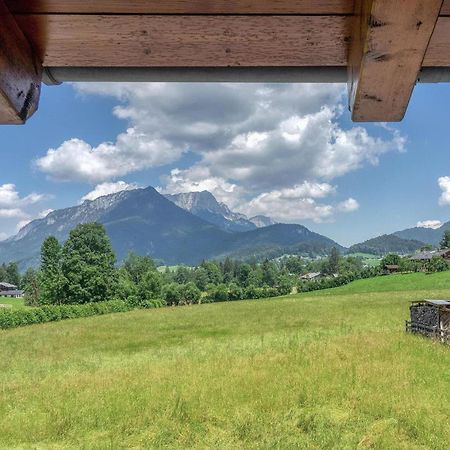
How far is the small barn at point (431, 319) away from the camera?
69.2 ft

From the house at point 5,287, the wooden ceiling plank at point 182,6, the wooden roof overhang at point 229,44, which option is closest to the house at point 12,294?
the house at point 5,287

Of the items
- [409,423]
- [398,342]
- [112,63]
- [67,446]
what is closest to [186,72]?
[112,63]

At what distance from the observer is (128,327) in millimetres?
33594

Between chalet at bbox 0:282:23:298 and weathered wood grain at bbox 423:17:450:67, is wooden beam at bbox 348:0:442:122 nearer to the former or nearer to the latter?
weathered wood grain at bbox 423:17:450:67

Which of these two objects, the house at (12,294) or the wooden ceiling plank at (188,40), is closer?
the wooden ceiling plank at (188,40)

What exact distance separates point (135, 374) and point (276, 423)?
292 inches

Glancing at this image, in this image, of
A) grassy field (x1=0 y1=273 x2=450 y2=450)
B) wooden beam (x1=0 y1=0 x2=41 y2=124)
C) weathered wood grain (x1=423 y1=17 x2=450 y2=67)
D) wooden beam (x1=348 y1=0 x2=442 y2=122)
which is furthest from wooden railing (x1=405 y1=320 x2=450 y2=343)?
wooden beam (x1=0 y1=0 x2=41 y2=124)

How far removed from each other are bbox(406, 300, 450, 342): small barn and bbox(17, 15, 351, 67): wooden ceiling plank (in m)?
22.3

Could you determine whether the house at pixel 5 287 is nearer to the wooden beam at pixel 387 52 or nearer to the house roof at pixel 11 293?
the house roof at pixel 11 293

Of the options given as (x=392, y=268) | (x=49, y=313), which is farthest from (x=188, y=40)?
(x=392, y=268)

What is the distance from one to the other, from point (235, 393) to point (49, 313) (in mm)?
35436

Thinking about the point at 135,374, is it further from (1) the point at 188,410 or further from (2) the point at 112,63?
(2) the point at 112,63

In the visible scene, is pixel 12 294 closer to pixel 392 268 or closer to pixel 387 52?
pixel 392 268

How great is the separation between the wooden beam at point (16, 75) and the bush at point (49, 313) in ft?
138
